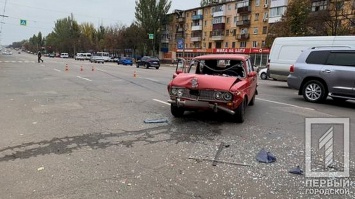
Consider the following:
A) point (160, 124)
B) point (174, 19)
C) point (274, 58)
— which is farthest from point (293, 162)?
point (174, 19)

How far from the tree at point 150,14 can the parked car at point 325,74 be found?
6449 cm

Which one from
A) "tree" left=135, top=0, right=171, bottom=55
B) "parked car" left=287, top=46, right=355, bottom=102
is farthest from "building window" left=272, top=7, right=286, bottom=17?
"parked car" left=287, top=46, right=355, bottom=102

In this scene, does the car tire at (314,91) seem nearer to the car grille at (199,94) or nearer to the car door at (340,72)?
the car door at (340,72)

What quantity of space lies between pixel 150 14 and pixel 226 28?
19.4 meters

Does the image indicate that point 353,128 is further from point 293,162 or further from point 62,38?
point 62,38

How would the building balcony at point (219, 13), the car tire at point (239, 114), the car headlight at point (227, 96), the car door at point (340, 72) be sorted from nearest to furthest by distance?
the car headlight at point (227, 96), the car tire at point (239, 114), the car door at point (340, 72), the building balcony at point (219, 13)

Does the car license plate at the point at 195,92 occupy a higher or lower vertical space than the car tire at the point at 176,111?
higher

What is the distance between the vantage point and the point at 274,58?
1538 centimetres

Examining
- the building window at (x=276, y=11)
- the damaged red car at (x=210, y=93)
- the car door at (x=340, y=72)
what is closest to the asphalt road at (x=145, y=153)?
the damaged red car at (x=210, y=93)

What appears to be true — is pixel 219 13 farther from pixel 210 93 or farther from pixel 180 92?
pixel 210 93

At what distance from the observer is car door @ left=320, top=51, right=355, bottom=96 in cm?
886

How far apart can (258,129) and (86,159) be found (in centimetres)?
356

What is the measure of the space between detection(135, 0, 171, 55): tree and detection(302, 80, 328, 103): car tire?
64.8 m

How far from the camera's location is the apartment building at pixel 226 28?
53.2 meters
